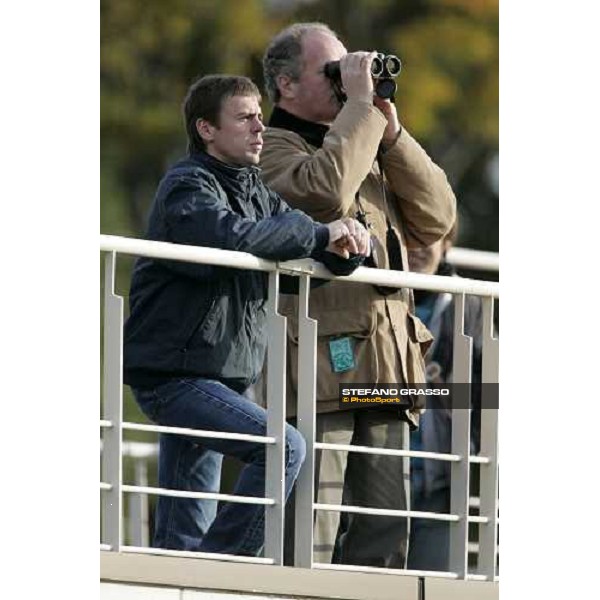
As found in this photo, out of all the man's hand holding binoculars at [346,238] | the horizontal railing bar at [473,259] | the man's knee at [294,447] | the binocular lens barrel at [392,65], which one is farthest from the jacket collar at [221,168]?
the horizontal railing bar at [473,259]

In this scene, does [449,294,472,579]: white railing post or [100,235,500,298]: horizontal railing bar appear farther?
[449,294,472,579]: white railing post

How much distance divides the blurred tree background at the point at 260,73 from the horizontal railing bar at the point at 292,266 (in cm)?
13

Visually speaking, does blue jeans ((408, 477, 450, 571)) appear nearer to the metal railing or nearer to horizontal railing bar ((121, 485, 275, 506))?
the metal railing

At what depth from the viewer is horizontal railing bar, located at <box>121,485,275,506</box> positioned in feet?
20.2

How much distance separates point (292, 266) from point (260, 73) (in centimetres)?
50

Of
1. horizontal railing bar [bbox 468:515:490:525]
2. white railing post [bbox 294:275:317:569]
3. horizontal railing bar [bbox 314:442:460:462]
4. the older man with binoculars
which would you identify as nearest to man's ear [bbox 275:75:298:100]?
the older man with binoculars

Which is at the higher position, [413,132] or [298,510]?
[413,132]

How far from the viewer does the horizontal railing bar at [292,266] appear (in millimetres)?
6230

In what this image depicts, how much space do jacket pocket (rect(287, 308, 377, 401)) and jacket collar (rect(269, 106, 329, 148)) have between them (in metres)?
0.42
